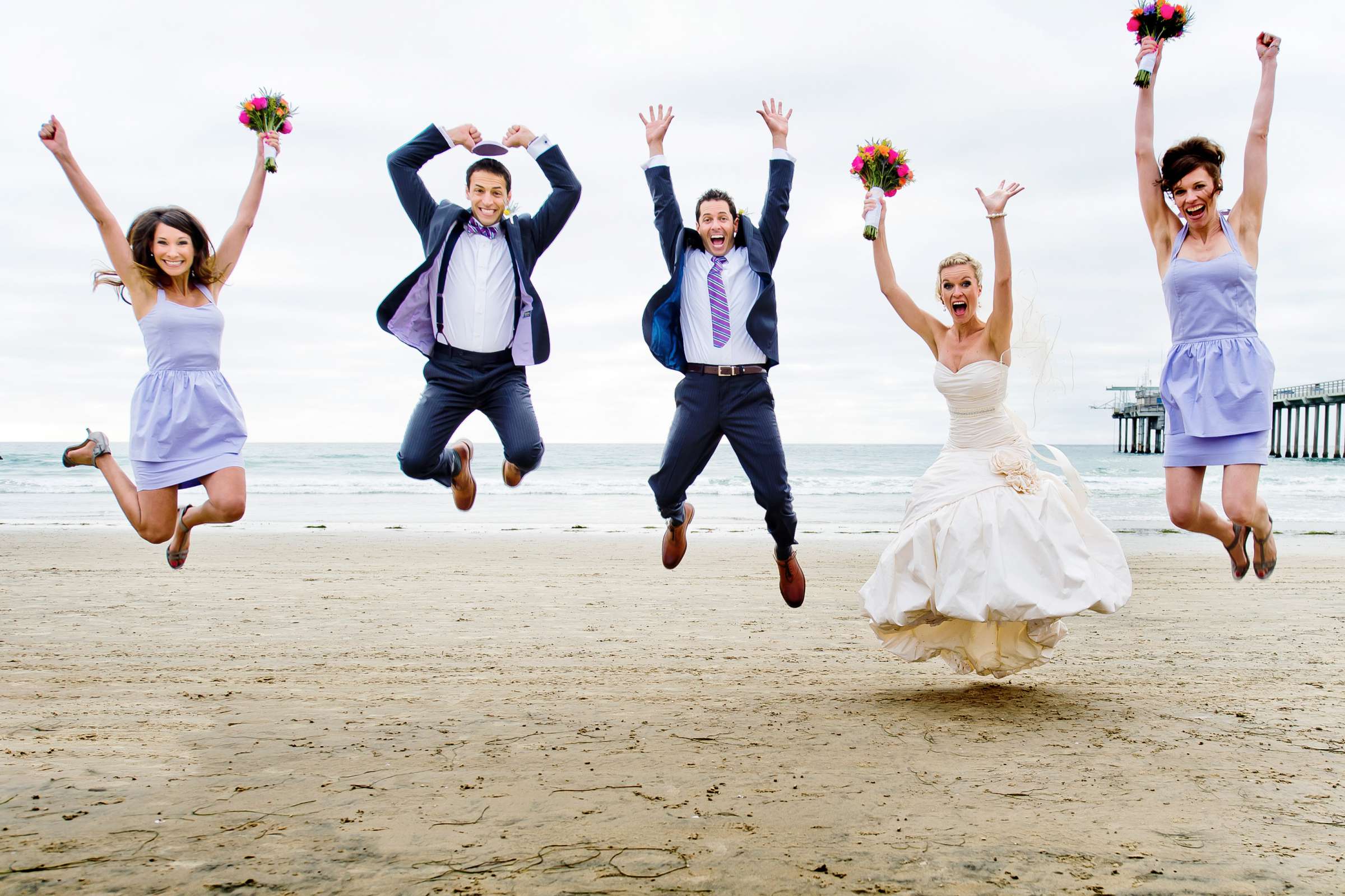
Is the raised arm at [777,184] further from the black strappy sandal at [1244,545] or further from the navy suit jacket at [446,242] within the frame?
the black strappy sandal at [1244,545]

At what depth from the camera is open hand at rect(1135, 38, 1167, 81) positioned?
4391mm

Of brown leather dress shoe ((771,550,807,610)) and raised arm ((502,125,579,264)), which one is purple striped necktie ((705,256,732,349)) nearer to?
raised arm ((502,125,579,264))

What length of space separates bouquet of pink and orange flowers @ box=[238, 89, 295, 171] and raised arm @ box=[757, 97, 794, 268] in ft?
8.07

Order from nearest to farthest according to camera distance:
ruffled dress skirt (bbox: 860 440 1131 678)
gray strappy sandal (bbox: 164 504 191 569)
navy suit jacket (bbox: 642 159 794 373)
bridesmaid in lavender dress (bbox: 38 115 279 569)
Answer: bridesmaid in lavender dress (bbox: 38 115 279 569), ruffled dress skirt (bbox: 860 440 1131 678), gray strappy sandal (bbox: 164 504 191 569), navy suit jacket (bbox: 642 159 794 373)

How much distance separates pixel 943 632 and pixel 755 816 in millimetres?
2039

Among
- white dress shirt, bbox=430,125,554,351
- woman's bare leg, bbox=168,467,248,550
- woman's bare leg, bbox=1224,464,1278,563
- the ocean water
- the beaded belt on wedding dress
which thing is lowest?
the ocean water

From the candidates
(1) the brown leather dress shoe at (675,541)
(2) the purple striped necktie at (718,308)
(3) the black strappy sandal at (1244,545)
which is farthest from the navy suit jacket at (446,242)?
(3) the black strappy sandal at (1244,545)

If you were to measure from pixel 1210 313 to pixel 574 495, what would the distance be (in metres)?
21.5

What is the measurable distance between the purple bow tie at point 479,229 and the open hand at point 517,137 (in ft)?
1.47

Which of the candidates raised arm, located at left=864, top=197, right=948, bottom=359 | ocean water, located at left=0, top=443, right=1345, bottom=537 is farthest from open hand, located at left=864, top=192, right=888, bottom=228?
ocean water, located at left=0, top=443, right=1345, bottom=537

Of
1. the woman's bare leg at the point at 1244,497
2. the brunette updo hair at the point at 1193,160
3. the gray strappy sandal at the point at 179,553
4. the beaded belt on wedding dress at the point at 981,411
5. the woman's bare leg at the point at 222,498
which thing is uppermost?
the brunette updo hair at the point at 1193,160

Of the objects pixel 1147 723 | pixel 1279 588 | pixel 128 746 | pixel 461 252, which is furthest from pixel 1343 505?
pixel 128 746

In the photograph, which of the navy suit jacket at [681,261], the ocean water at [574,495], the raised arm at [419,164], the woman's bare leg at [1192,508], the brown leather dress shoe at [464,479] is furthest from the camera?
the ocean water at [574,495]

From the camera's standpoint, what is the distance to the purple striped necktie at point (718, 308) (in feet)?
18.1
